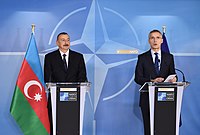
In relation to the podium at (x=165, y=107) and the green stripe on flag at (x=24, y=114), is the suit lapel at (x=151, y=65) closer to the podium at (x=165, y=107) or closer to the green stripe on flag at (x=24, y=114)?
the podium at (x=165, y=107)

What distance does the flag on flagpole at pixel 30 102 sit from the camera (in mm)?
4117

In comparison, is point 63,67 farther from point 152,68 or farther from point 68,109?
point 152,68

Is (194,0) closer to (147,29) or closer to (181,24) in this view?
(181,24)

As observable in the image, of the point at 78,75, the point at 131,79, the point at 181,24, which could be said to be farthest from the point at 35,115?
the point at 181,24

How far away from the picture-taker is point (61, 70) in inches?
157

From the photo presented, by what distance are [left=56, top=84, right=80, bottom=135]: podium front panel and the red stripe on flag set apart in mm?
686

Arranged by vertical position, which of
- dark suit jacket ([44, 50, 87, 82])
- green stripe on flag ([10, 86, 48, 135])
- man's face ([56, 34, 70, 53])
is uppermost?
man's face ([56, 34, 70, 53])

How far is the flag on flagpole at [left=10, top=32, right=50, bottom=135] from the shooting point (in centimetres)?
412

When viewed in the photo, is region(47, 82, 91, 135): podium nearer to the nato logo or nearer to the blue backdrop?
the nato logo

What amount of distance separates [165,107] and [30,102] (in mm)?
1779

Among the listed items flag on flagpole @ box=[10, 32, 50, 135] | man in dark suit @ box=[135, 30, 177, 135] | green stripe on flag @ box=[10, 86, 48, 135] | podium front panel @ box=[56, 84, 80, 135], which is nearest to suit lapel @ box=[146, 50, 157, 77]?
man in dark suit @ box=[135, 30, 177, 135]

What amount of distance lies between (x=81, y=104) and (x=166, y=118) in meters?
0.95

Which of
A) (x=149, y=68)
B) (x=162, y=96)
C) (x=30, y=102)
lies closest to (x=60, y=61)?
(x=30, y=102)

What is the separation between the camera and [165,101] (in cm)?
343
